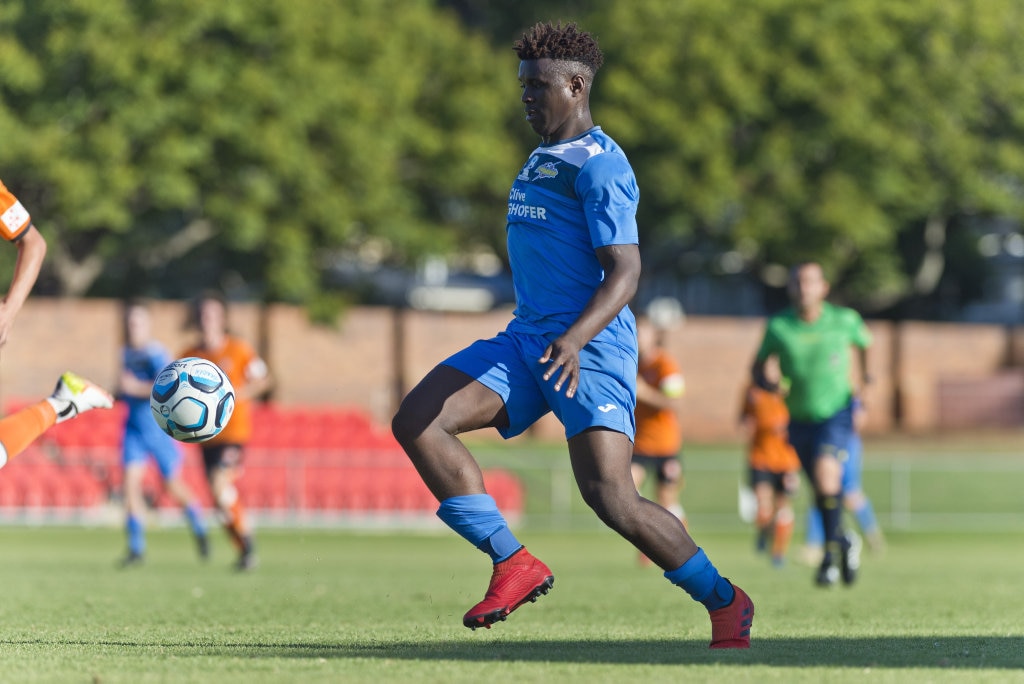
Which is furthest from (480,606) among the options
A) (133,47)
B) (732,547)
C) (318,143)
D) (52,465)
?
(318,143)

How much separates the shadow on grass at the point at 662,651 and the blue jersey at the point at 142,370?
741cm

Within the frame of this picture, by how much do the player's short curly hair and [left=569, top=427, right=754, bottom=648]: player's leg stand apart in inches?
61.6

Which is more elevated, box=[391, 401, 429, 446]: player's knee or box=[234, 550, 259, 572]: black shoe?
box=[391, 401, 429, 446]: player's knee

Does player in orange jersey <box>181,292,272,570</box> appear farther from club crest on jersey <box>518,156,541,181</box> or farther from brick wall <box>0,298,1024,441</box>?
brick wall <box>0,298,1024,441</box>

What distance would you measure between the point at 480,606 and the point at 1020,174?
1673 inches

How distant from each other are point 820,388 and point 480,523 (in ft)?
20.3

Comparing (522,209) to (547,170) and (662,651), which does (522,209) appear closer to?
(547,170)

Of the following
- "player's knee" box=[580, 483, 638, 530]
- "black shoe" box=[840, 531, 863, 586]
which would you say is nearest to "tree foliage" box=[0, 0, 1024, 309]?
"black shoe" box=[840, 531, 863, 586]

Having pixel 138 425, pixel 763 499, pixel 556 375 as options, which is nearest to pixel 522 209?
pixel 556 375

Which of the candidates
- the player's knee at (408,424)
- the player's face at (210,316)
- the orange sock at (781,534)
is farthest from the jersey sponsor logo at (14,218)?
the orange sock at (781,534)

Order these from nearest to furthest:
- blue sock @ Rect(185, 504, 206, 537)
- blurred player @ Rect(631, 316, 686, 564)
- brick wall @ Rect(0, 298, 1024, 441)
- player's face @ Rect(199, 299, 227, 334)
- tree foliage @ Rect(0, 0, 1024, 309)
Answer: player's face @ Rect(199, 299, 227, 334)
blue sock @ Rect(185, 504, 206, 537)
blurred player @ Rect(631, 316, 686, 564)
tree foliage @ Rect(0, 0, 1024, 309)
brick wall @ Rect(0, 298, 1024, 441)

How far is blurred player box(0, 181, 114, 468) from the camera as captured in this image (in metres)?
7.57

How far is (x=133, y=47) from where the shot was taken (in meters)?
34.0

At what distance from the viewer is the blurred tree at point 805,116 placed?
42.7m
